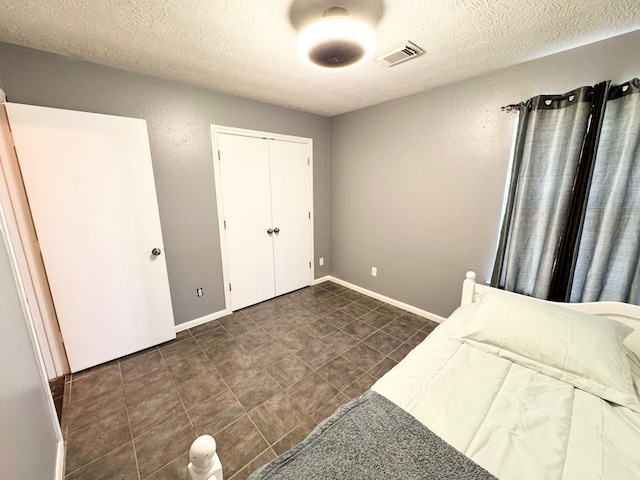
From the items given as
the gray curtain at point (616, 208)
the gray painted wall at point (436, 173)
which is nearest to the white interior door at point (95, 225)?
the gray painted wall at point (436, 173)

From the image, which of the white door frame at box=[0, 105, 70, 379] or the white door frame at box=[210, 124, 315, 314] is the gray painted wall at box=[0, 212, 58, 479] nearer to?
the white door frame at box=[0, 105, 70, 379]

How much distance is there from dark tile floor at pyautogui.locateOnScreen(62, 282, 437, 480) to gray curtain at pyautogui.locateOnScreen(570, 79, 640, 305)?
1419mm

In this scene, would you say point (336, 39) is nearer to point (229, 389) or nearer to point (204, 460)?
point (204, 460)

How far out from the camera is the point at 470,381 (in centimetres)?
121

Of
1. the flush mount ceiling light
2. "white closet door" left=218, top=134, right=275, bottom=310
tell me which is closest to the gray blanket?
the flush mount ceiling light

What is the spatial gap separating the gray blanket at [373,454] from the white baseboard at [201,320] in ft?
7.16

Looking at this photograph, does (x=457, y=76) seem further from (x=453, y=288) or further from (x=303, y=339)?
(x=303, y=339)

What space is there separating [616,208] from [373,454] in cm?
206

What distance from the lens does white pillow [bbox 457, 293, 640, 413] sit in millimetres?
1151

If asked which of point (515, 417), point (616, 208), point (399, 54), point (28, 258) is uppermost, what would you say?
point (399, 54)

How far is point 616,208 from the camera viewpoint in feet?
5.16

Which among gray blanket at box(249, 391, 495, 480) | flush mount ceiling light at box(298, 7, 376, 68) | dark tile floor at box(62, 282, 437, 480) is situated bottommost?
dark tile floor at box(62, 282, 437, 480)

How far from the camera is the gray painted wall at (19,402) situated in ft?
2.78

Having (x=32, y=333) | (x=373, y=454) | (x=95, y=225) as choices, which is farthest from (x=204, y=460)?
(x=95, y=225)
